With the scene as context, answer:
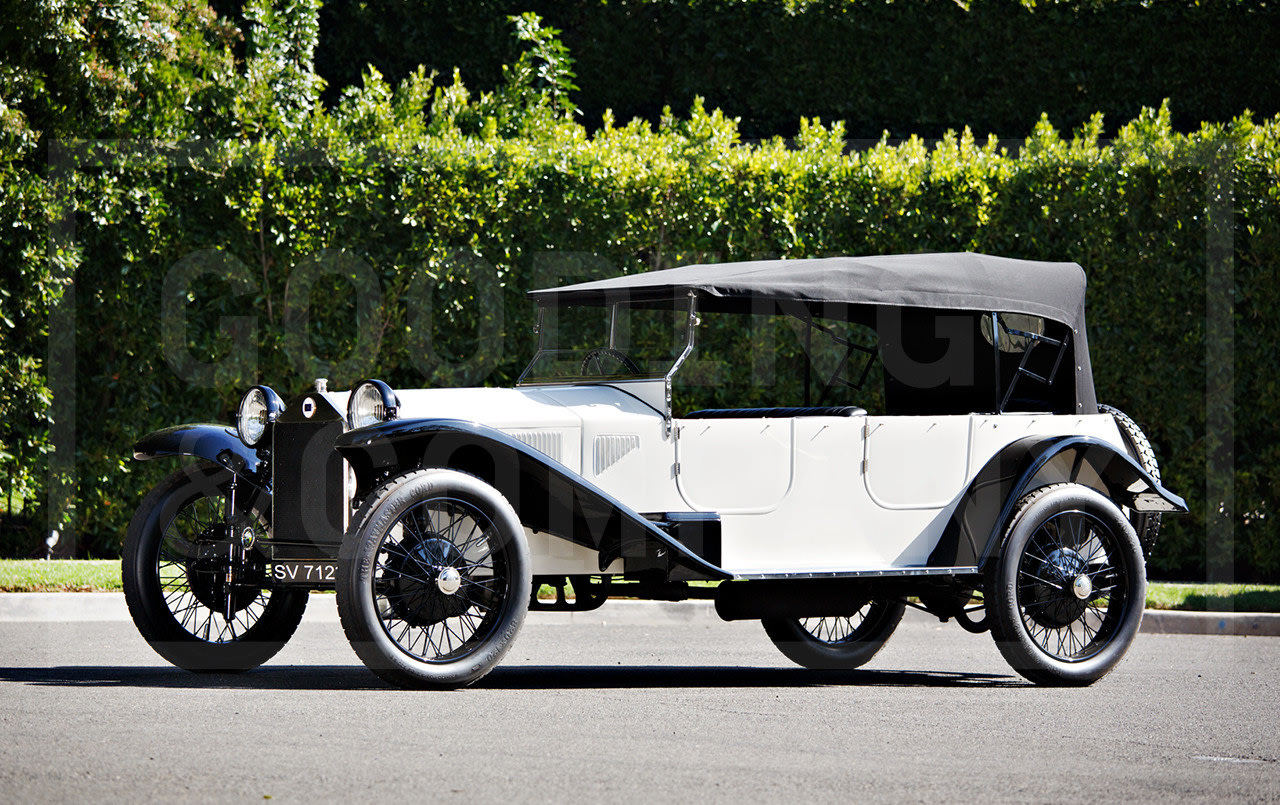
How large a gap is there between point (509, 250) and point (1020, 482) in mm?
5884

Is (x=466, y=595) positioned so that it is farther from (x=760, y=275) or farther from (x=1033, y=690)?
(x=1033, y=690)

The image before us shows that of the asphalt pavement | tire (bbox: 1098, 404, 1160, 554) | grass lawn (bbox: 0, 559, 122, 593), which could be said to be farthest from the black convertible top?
grass lawn (bbox: 0, 559, 122, 593)

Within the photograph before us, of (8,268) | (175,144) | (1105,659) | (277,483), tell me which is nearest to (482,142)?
(175,144)

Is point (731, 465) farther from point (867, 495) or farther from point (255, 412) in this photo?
point (255, 412)

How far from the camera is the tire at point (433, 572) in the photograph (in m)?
5.63

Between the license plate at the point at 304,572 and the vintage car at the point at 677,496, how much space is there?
0.03 feet

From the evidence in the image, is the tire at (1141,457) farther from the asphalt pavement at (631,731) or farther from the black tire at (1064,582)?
the asphalt pavement at (631,731)

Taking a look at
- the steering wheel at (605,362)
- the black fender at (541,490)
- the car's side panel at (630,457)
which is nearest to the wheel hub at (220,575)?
the black fender at (541,490)

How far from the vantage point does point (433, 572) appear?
5789 mm

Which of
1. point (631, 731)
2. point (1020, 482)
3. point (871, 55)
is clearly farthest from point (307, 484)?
point (871, 55)

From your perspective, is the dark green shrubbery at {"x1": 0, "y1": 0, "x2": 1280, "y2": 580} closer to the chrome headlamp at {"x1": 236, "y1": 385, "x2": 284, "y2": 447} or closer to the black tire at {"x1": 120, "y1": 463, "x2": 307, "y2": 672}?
the black tire at {"x1": 120, "y1": 463, "x2": 307, "y2": 672}

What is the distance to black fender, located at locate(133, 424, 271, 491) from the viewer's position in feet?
21.6

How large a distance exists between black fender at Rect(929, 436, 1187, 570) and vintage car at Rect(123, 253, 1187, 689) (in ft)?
0.04

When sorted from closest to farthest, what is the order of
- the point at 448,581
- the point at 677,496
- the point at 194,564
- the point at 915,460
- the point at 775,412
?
the point at 448,581
the point at 677,496
the point at 194,564
the point at 915,460
the point at 775,412
